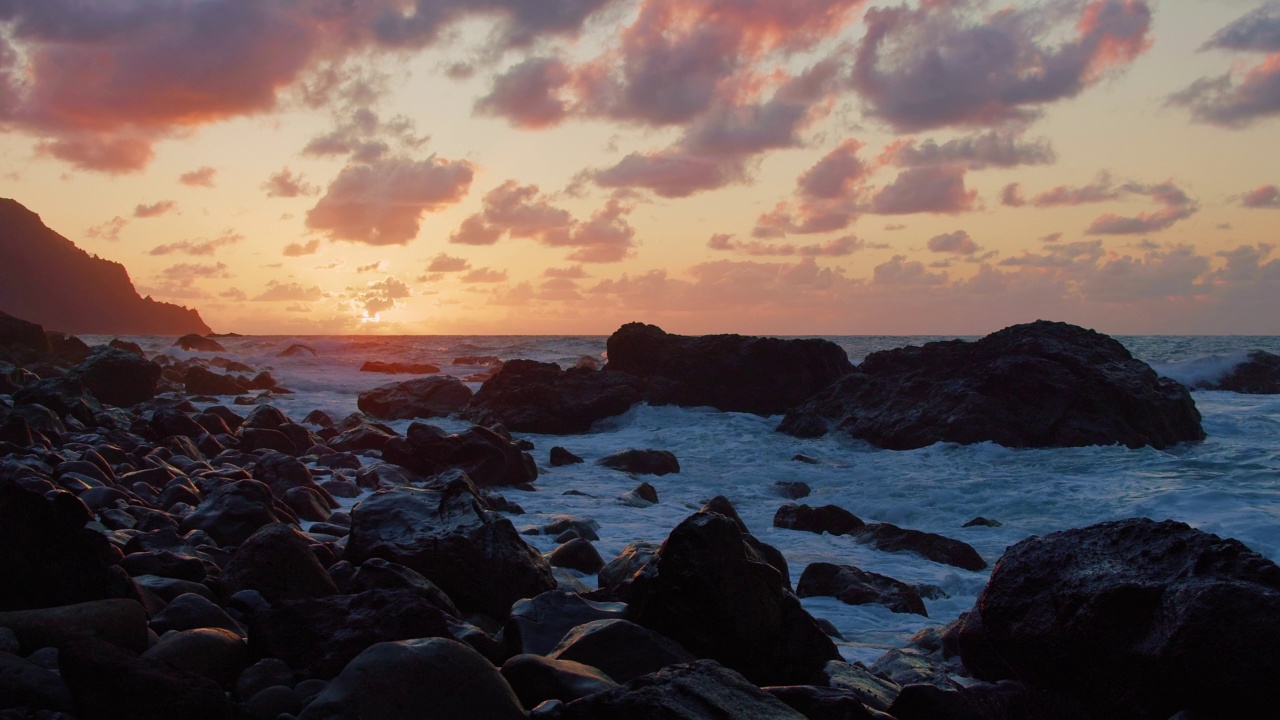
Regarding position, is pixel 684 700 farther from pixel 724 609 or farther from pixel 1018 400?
pixel 1018 400

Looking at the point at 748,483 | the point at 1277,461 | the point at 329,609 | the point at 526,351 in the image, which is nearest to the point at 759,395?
the point at 748,483

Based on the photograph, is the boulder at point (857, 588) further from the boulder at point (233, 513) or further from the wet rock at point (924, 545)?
the boulder at point (233, 513)

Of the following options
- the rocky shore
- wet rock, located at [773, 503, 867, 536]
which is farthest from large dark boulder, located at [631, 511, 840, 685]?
wet rock, located at [773, 503, 867, 536]

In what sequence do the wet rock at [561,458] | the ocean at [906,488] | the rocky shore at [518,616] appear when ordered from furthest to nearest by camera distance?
the wet rock at [561,458] → the ocean at [906,488] → the rocky shore at [518,616]

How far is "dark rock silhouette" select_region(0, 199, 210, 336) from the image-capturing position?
105562mm

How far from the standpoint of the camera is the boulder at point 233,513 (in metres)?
6.15

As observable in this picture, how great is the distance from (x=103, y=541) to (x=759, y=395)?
15709mm

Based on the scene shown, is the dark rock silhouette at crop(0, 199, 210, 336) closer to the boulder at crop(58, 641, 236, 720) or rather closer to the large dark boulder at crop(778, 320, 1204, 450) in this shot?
the large dark boulder at crop(778, 320, 1204, 450)

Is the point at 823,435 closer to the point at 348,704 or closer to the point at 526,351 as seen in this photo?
the point at 348,704

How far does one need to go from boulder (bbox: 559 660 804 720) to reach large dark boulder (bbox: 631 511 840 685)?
1.25 meters

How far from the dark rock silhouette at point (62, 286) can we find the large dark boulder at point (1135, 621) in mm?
116294

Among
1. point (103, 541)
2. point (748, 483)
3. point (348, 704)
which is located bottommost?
point (748, 483)

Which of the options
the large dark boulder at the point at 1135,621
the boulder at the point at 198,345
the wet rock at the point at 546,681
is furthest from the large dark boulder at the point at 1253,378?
the boulder at the point at 198,345

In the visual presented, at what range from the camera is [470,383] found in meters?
31.9
